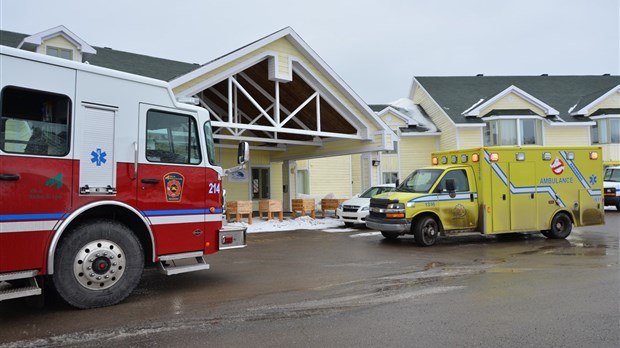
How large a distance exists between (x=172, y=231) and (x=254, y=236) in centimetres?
Result: 805

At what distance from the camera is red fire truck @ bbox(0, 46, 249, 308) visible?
5113mm

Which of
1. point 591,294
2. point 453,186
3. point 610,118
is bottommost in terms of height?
point 591,294

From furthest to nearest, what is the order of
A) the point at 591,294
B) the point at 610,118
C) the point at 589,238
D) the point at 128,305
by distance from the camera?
the point at 610,118
the point at 589,238
the point at 591,294
the point at 128,305

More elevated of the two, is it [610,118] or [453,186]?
[610,118]

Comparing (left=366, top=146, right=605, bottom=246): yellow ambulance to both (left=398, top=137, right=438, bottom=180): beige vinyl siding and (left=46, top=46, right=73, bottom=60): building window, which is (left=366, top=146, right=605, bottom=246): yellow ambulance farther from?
(left=398, top=137, right=438, bottom=180): beige vinyl siding

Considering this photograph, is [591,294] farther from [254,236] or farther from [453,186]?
[254,236]

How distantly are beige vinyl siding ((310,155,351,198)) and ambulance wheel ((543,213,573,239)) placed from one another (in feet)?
48.6

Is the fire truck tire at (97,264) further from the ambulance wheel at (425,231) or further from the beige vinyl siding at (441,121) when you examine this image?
the beige vinyl siding at (441,121)

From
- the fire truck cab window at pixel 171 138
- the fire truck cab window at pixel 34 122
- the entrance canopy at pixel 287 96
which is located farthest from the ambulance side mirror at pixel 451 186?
the fire truck cab window at pixel 34 122

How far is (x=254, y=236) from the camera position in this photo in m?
14.4

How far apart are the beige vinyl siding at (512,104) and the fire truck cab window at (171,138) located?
27.7 m

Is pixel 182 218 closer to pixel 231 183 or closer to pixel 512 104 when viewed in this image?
pixel 231 183

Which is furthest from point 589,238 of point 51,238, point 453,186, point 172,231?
point 51,238

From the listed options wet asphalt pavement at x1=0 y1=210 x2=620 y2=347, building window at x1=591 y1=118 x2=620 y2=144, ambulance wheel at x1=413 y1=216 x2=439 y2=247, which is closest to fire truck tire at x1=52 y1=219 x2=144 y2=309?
wet asphalt pavement at x1=0 y1=210 x2=620 y2=347
